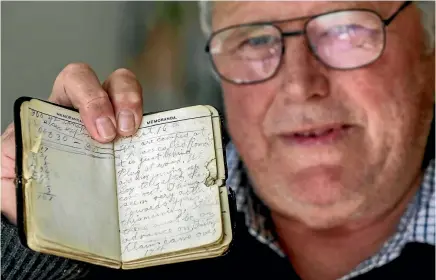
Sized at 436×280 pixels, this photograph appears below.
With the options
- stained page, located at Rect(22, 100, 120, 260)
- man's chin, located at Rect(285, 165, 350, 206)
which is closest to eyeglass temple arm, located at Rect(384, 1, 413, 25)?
man's chin, located at Rect(285, 165, 350, 206)

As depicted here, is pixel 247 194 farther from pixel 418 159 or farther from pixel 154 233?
pixel 154 233

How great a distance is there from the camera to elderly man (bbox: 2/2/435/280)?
3.01 feet

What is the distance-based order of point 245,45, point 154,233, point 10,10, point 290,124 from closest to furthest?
point 154,233 → point 290,124 → point 245,45 → point 10,10

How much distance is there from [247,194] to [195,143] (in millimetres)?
527

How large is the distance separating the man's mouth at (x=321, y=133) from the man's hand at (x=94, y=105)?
0.35m

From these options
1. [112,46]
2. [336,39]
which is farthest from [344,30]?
[112,46]

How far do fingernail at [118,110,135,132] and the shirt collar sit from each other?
0.50 metres

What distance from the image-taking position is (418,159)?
995mm

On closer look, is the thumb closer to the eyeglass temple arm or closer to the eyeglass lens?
the eyeglass lens

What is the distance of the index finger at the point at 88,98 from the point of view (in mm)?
624

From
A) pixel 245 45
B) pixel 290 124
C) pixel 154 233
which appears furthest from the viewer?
pixel 245 45

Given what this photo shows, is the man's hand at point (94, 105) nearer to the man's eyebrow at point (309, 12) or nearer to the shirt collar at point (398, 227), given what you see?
the man's eyebrow at point (309, 12)

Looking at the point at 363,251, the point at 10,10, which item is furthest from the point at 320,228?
the point at 10,10

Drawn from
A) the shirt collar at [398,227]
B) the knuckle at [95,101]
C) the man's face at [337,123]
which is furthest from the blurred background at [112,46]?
the knuckle at [95,101]
